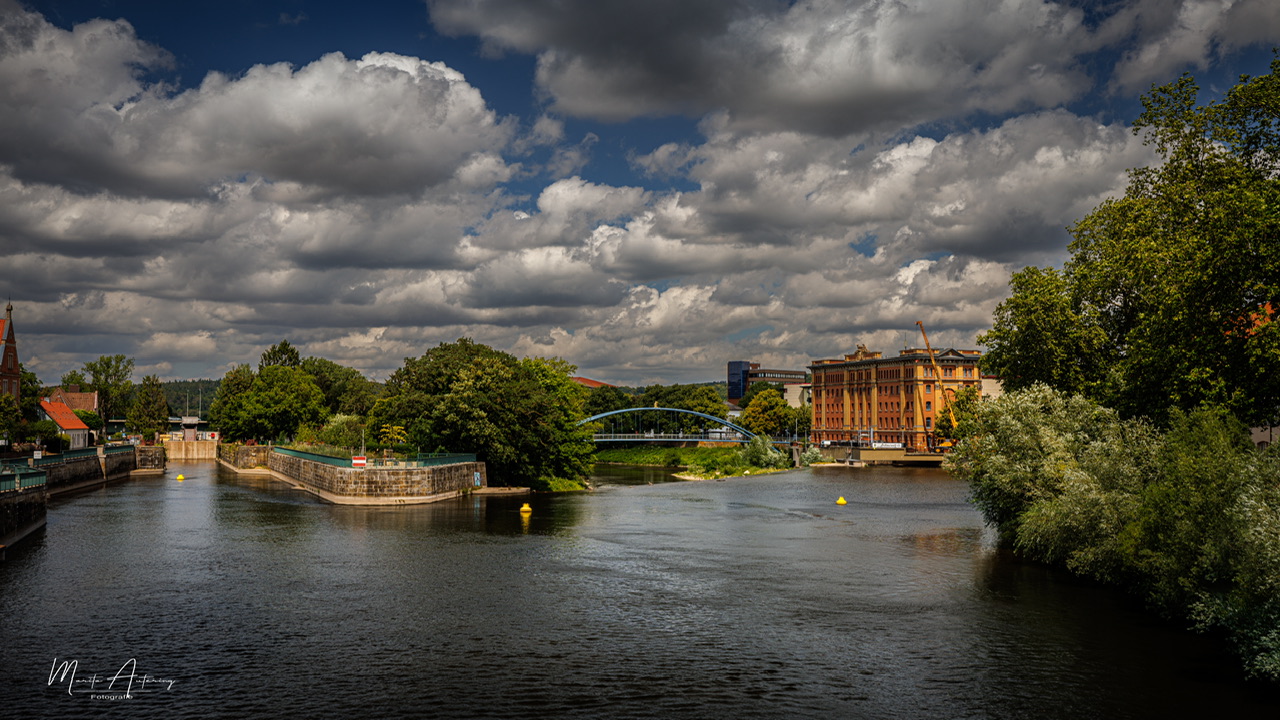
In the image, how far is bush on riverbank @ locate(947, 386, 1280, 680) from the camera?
20.8 metres

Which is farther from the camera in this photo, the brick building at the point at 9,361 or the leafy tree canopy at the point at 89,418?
the leafy tree canopy at the point at 89,418

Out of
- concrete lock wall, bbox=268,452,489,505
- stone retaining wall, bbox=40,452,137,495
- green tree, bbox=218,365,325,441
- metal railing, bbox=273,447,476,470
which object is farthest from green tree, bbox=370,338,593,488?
green tree, bbox=218,365,325,441

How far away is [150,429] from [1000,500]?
469ft

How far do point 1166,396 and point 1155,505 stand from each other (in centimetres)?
814

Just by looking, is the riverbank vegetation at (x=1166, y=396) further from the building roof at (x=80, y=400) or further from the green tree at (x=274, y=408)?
the building roof at (x=80, y=400)

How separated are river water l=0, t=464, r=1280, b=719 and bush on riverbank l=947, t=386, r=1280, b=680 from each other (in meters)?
1.20

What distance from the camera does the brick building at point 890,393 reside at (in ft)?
530

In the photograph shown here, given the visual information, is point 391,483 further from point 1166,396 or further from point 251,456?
point 251,456

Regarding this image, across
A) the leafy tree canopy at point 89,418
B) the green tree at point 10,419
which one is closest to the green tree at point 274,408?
the leafy tree canopy at point 89,418

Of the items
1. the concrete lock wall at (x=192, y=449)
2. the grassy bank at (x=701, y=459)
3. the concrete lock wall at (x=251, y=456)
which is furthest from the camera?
the concrete lock wall at (x=192, y=449)

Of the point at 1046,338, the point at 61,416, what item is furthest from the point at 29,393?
the point at 1046,338

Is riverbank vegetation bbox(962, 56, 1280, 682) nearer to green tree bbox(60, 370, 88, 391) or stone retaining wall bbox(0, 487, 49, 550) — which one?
stone retaining wall bbox(0, 487, 49, 550)

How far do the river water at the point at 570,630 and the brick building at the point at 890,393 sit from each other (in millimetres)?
118004

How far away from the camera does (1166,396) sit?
3288 centimetres
